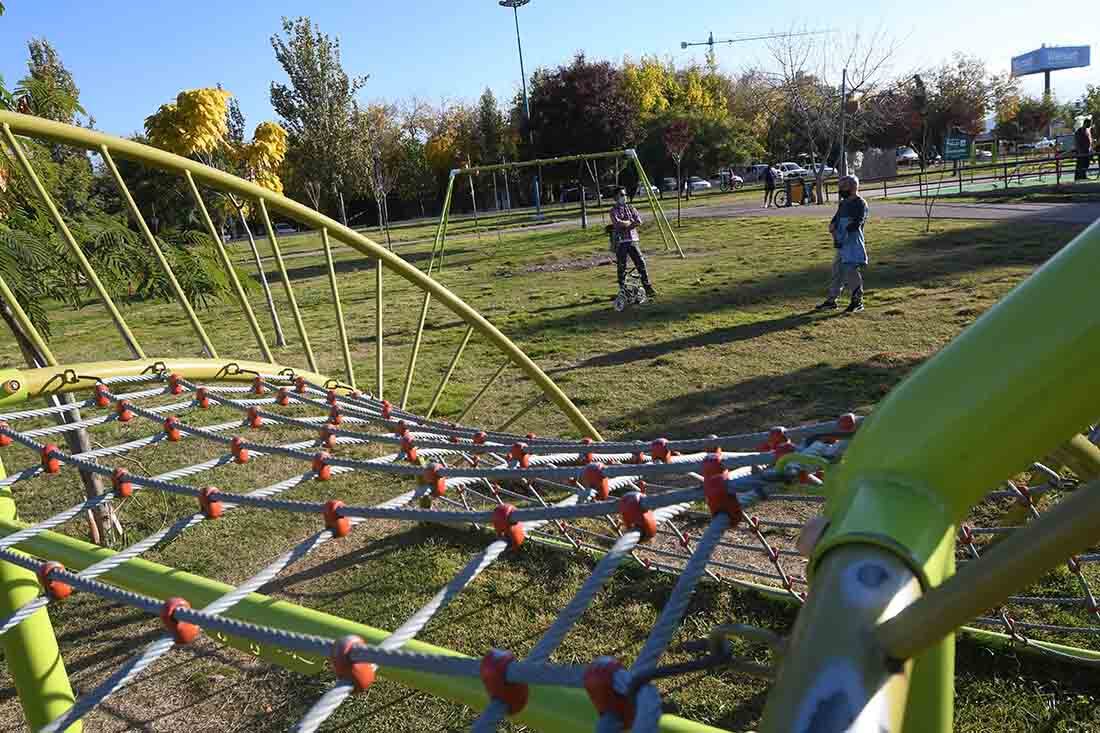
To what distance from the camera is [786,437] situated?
5.69 feet

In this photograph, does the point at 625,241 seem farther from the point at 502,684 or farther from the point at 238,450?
the point at 502,684

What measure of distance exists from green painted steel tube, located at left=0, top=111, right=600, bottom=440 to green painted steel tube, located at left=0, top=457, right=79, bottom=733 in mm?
1114

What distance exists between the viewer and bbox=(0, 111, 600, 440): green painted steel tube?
2512 millimetres

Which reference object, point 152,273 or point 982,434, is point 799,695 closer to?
point 982,434

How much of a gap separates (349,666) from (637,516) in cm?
45

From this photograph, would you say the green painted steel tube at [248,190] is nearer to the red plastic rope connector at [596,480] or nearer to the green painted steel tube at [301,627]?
the green painted steel tube at [301,627]

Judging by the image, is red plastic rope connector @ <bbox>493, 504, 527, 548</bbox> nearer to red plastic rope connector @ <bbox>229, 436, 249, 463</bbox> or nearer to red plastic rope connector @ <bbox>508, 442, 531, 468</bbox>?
red plastic rope connector @ <bbox>508, 442, 531, 468</bbox>

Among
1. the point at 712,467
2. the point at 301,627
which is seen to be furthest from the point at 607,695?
the point at 301,627

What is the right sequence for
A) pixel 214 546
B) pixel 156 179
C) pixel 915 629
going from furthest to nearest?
pixel 156 179 → pixel 214 546 → pixel 915 629

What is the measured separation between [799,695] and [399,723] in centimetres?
220

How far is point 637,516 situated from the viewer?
44.6 inches

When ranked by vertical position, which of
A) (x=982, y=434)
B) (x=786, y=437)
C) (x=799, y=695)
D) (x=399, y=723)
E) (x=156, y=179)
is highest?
(x=156, y=179)

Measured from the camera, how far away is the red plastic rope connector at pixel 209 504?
1.77 m

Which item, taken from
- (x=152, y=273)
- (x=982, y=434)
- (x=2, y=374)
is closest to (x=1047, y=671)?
(x=982, y=434)
